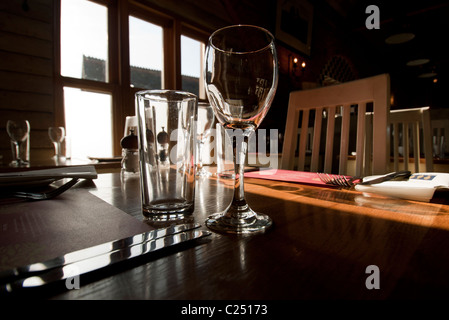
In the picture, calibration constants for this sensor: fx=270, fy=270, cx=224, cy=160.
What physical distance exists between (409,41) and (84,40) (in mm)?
7130

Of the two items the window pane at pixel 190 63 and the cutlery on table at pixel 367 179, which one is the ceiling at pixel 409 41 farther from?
the cutlery on table at pixel 367 179

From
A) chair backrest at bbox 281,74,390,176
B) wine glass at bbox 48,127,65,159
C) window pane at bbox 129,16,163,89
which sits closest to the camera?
chair backrest at bbox 281,74,390,176

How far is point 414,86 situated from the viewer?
875cm

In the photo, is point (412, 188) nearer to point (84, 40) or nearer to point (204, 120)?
point (204, 120)

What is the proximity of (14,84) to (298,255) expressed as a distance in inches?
88.8

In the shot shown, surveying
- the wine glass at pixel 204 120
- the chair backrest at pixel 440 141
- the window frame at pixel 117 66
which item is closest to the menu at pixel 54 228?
the wine glass at pixel 204 120

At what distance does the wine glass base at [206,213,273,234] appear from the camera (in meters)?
0.26

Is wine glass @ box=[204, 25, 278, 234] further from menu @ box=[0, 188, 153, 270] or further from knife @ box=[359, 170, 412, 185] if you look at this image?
knife @ box=[359, 170, 412, 185]

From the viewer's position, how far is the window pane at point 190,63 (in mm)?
2827

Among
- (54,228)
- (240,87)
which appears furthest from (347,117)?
(54,228)

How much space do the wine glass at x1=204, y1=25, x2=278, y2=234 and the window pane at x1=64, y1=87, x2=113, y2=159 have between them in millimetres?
2117

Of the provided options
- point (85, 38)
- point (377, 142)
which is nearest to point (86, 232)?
point (377, 142)

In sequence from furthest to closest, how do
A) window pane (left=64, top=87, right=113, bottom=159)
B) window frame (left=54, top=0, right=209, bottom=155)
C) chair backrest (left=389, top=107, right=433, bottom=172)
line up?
1. window pane (left=64, top=87, right=113, bottom=159)
2. window frame (left=54, top=0, right=209, bottom=155)
3. chair backrest (left=389, top=107, right=433, bottom=172)

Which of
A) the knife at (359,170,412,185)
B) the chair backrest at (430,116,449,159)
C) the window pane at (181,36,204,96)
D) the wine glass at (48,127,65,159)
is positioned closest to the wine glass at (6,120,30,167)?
the wine glass at (48,127,65,159)
